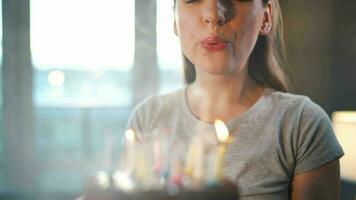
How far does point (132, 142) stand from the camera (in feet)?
2.63

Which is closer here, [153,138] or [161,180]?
[161,180]

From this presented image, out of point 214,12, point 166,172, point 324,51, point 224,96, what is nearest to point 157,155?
point 166,172

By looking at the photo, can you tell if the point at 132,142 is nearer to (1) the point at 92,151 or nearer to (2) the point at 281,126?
(1) the point at 92,151

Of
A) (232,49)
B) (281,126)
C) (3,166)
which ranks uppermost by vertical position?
(232,49)

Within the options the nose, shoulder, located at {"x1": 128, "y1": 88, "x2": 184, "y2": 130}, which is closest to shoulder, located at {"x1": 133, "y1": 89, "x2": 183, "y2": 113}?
shoulder, located at {"x1": 128, "y1": 88, "x2": 184, "y2": 130}

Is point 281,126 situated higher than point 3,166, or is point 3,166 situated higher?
point 281,126

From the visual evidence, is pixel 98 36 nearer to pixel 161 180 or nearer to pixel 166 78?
pixel 166 78

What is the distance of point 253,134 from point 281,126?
49 mm

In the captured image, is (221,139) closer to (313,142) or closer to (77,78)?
(313,142)

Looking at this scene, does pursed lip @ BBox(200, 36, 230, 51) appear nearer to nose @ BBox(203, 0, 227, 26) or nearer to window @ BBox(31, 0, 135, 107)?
nose @ BBox(203, 0, 227, 26)

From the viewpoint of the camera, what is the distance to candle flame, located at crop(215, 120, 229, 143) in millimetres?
775

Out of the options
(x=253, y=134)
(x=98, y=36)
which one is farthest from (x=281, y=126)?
(x=98, y=36)

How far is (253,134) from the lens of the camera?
768 millimetres

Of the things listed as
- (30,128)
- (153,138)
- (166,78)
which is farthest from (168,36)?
(30,128)
